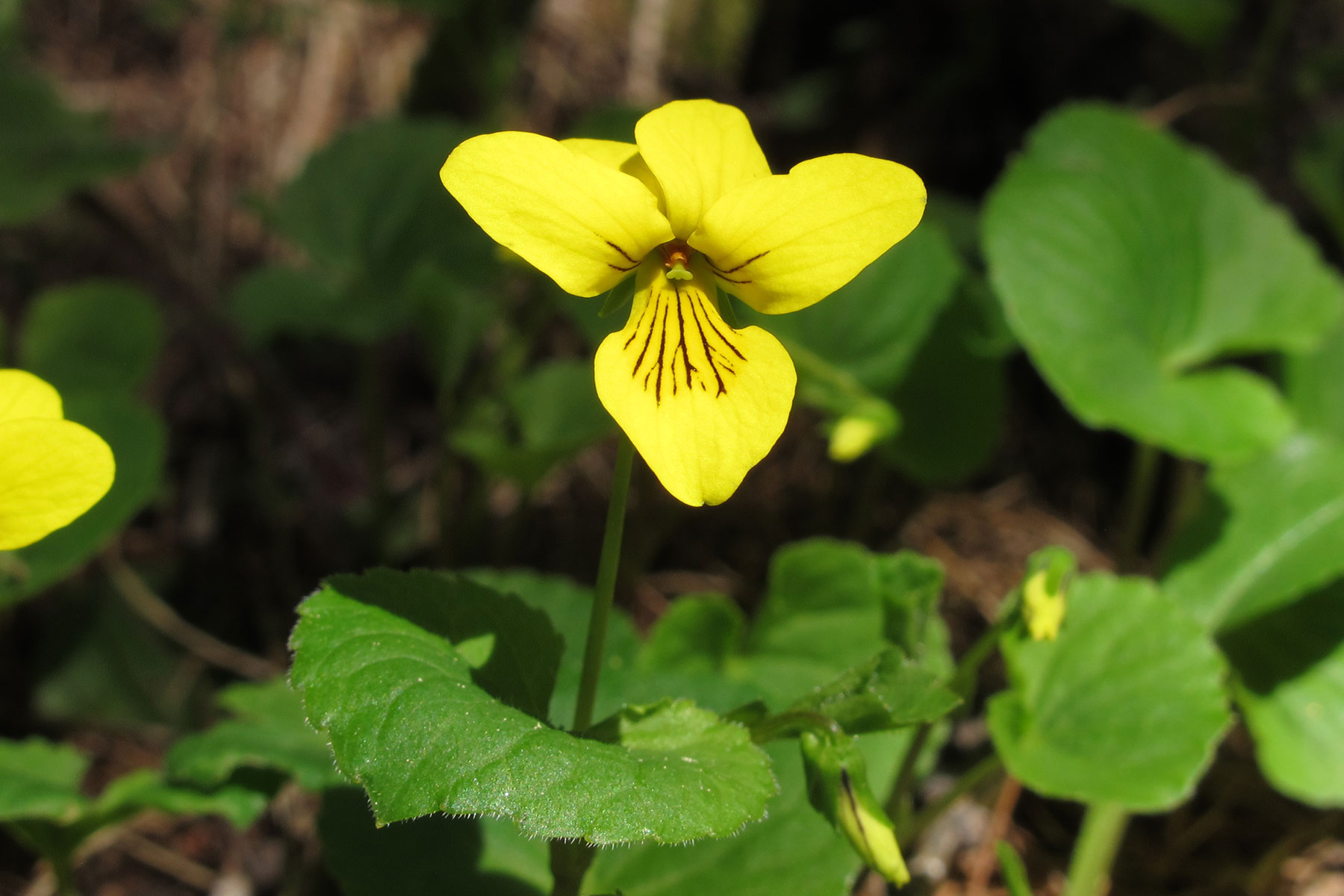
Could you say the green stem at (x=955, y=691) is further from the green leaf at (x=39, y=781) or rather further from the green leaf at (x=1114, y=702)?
the green leaf at (x=39, y=781)

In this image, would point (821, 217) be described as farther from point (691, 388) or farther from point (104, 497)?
point (104, 497)

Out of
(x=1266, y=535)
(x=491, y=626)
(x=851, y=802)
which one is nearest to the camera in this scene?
(x=851, y=802)

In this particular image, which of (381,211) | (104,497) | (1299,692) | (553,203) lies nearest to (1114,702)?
(1299,692)

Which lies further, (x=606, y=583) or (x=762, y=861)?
(x=762, y=861)

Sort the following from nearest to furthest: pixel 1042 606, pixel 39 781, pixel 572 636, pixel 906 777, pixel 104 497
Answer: pixel 1042 606 → pixel 39 781 → pixel 906 777 → pixel 572 636 → pixel 104 497

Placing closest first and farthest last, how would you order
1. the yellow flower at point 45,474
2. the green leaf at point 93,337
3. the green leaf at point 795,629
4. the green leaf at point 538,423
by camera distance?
the yellow flower at point 45,474
the green leaf at point 795,629
the green leaf at point 538,423
the green leaf at point 93,337

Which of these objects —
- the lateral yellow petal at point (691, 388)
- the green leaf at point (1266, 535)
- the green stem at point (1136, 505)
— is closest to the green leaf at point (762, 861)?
the lateral yellow petal at point (691, 388)

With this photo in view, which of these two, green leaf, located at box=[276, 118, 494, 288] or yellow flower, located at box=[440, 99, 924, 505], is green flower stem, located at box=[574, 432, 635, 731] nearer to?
yellow flower, located at box=[440, 99, 924, 505]

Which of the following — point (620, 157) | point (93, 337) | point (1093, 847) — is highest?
point (620, 157)
